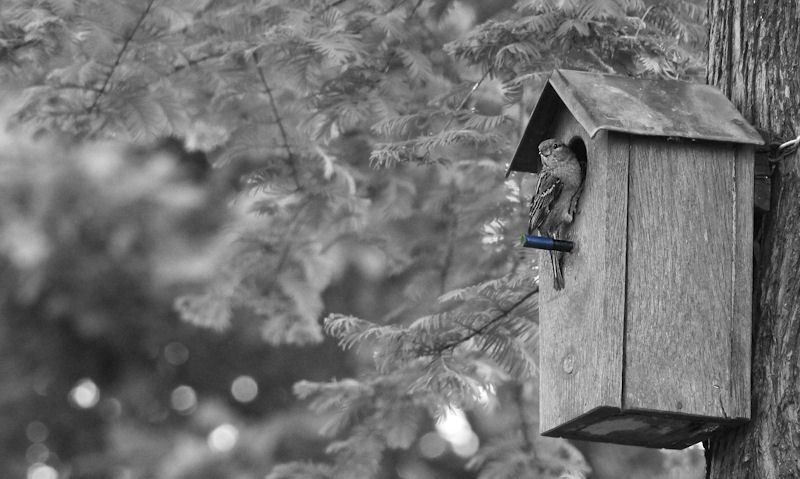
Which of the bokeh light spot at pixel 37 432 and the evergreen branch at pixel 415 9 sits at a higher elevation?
the evergreen branch at pixel 415 9

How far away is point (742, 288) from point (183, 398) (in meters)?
8.29

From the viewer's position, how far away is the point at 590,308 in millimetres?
3037

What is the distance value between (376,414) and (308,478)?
1.31ft

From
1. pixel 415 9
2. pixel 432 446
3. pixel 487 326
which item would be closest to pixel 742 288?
pixel 487 326

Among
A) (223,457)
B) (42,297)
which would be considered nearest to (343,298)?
(223,457)

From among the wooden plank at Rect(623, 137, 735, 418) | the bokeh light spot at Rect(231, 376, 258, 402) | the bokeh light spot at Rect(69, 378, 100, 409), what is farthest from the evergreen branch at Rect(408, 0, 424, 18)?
the bokeh light spot at Rect(69, 378, 100, 409)

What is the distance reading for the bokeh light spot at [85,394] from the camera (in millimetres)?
10703

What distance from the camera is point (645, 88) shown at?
317cm

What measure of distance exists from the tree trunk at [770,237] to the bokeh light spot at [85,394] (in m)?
8.30

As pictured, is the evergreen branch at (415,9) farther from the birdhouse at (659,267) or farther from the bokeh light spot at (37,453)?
the bokeh light spot at (37,453)

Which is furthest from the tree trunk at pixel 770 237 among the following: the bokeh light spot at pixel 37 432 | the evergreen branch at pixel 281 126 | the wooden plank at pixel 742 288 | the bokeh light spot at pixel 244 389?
the bokeh light spot at pixel 37 432

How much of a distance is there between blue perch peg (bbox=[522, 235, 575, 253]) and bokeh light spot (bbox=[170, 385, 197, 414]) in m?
7.92

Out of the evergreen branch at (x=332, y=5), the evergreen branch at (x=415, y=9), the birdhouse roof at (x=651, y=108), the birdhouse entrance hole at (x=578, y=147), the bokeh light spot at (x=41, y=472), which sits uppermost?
the birdhouse roof at (x=651, y=108)

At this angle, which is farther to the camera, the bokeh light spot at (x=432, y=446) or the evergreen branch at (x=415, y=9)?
the bokeh light spot at (x=432, y=446)
